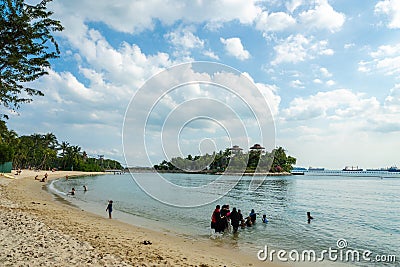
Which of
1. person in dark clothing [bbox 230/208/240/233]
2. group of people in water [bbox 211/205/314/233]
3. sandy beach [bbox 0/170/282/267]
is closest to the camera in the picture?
sandy beach [bbox 0/170/282/267]

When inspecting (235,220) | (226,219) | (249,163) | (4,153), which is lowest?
(235,220)

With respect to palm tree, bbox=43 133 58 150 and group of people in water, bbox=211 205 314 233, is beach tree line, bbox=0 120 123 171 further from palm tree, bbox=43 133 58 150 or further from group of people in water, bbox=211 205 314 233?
group of people in water, bbox=211 205 314 233

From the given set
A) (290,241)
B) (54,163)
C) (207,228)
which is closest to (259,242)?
(290,241)

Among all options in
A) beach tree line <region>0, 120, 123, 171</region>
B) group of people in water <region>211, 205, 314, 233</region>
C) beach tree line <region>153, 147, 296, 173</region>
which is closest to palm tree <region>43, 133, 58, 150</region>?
beach tree line <region>0, 120, 123, 171</region>

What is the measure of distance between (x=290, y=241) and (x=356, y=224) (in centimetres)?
1125

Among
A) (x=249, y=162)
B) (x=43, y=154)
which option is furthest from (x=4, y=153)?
(x=249, y=162)

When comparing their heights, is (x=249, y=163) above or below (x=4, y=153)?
above

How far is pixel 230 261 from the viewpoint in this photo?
41.5ft

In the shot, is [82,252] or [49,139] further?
[49,139]

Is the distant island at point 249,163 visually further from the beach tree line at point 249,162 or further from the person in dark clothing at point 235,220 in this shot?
the person in dark clothing at point 235,220

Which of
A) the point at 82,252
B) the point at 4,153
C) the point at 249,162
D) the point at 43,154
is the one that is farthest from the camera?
the point at 249,162

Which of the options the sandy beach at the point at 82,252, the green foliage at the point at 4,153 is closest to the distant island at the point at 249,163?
the green foliage at the point at 4,153

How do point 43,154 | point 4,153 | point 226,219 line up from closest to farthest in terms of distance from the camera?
A: point 226,219, point 4,153, point 43,154

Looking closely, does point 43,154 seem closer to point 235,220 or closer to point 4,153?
point 4,153
